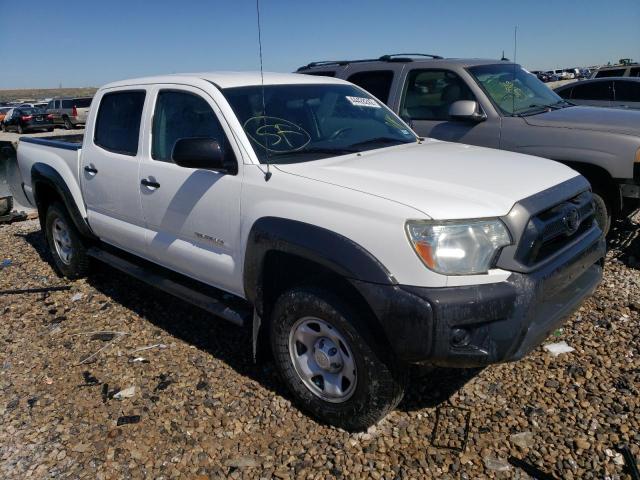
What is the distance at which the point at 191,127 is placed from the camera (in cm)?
375

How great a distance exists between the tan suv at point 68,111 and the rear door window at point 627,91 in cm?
2613

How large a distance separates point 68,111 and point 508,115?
95.2 feet

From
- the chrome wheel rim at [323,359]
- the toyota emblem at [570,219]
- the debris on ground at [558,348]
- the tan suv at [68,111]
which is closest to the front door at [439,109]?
the debris on ground at [558,348]

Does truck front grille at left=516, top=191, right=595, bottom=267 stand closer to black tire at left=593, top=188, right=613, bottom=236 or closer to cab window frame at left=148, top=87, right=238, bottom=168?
cab window frame at left=148, top=87, right=238, bottom=168

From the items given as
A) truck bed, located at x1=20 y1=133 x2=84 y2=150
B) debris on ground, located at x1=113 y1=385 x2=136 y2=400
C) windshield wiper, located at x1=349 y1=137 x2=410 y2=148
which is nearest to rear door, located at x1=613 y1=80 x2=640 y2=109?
windshield wiper, located at x1=349 y1=137 x2=410 y2=148

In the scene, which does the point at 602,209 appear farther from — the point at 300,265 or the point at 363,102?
the point at 300,265

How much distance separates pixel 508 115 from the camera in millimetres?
5570

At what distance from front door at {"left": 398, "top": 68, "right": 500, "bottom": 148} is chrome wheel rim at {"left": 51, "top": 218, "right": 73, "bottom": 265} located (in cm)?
372

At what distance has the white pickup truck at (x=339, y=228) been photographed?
8.26 ft

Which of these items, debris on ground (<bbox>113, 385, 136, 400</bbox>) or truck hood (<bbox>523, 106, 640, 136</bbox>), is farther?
truck hood (<bbox>523, 106, 640, 136</bbox>)

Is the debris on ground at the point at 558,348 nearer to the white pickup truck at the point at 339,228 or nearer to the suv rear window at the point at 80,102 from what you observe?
the white pickup truck at the point at 339,228

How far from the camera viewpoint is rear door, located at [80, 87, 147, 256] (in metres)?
4.16

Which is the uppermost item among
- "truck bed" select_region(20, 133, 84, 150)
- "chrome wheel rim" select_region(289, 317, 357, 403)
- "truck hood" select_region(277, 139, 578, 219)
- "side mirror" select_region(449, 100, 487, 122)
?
"side mirror" select_region(449, 100, 487, 122)

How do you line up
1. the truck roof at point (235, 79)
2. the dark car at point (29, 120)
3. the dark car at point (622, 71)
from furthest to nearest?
the dark car at point (29, 120)
the dark car at point (622, 71)
the truck roof at point (235, 79)
